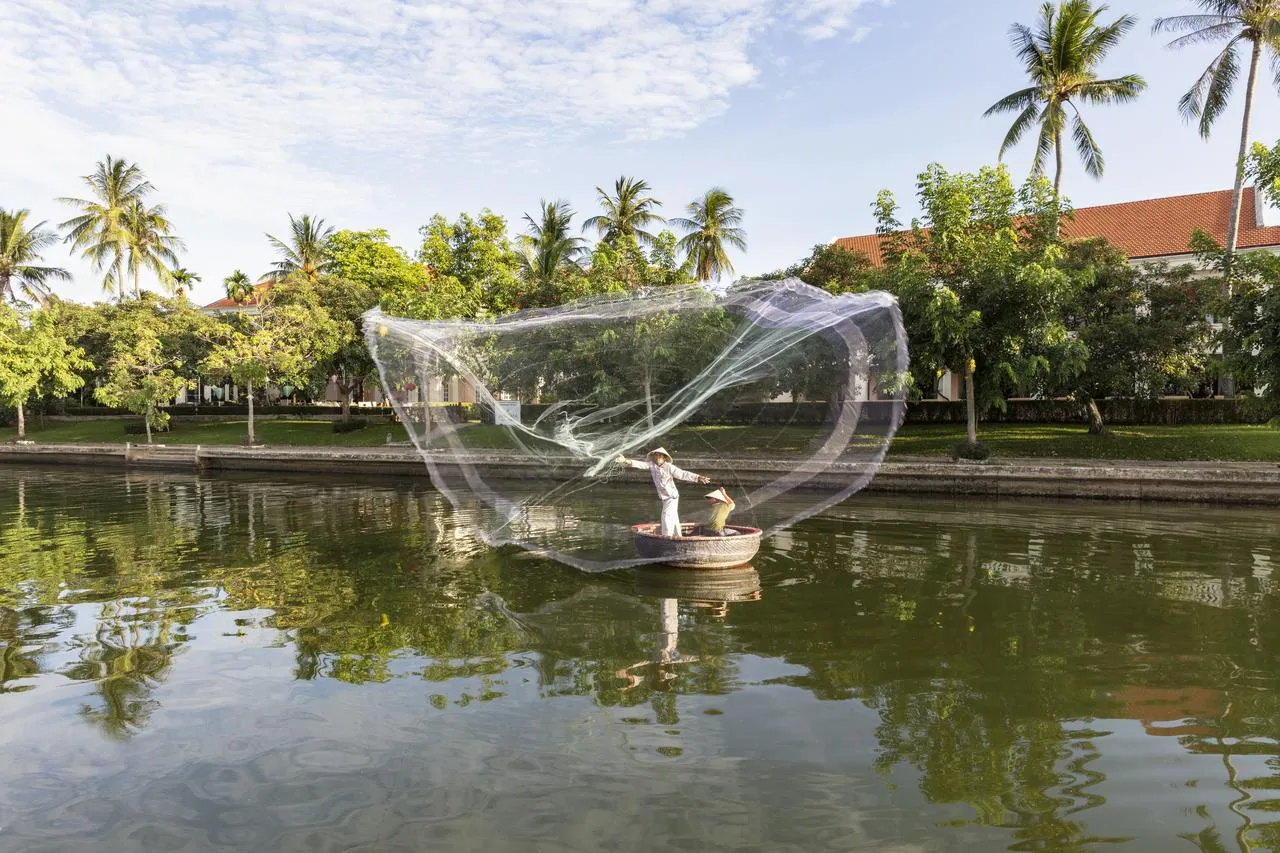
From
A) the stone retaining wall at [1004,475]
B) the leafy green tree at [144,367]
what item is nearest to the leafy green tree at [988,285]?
the stone retaining wall at [1004,475]

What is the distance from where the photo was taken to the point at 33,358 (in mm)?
42906

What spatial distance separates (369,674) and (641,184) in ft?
140

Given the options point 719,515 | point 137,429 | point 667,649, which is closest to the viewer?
point 667,649

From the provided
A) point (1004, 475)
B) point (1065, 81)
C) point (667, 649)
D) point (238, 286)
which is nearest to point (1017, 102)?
point (1065, 81)

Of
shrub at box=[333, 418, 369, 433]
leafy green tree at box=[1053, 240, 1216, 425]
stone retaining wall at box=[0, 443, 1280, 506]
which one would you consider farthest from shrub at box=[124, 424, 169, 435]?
leafy green tree at box=[1053, 240, 1216, 425]

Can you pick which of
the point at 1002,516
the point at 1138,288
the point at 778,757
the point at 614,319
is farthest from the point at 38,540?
the point at 1138,288

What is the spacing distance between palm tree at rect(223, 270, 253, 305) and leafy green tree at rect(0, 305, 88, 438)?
8.88m

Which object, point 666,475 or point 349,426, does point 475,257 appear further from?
point 666,475

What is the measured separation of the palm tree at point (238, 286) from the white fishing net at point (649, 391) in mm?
44676

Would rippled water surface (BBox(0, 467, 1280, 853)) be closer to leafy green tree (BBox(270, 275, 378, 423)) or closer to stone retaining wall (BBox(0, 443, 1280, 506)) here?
stone retaining wall (BBox(0, 443, 1280, 506))

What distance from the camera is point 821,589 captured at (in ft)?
39.5

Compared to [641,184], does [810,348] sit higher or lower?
lower

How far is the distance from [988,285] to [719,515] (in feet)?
52.4

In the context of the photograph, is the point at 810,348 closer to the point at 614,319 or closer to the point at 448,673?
the point at 614,319
